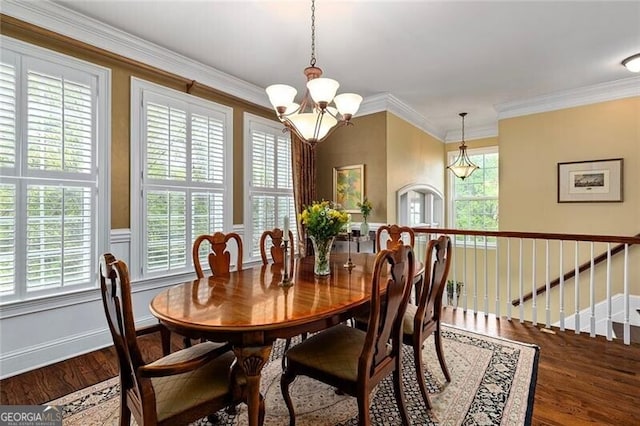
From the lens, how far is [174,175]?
3213mm

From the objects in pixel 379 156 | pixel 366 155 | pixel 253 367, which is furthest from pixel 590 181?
pixel 253 367

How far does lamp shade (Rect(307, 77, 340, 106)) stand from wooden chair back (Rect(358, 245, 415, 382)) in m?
1.13

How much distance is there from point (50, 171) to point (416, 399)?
3159 millimetres

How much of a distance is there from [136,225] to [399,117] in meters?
3.61

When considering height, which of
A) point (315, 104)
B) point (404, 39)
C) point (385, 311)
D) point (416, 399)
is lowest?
point (416, 399)

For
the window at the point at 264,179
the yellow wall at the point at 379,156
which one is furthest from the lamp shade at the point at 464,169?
the window at the point at 264,179

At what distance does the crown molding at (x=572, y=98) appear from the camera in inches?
146

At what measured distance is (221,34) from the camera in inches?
108

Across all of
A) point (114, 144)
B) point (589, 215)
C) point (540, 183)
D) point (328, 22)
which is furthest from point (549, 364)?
point (114, 144)

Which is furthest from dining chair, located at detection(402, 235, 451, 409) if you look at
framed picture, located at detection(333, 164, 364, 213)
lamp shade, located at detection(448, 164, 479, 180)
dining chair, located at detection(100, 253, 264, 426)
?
lamp shade, located at detection(448, 164, 479, 180)

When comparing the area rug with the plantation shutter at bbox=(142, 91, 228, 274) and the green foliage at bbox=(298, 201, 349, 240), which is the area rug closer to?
the green foliage at bbox=(298, 201, 349, 240)

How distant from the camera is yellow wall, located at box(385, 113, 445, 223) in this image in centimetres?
433

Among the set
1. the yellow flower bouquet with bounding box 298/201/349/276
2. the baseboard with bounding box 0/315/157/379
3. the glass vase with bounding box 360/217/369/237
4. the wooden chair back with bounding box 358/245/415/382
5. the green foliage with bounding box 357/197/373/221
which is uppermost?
the green foliage with bounding box 357/197/373/221

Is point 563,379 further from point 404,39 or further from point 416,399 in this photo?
point 404,39
